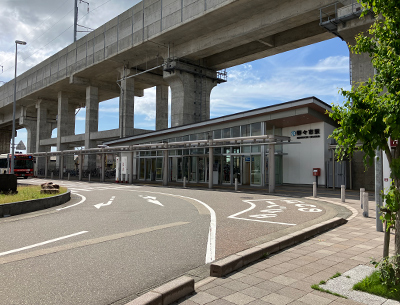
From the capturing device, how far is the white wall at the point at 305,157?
23.3m

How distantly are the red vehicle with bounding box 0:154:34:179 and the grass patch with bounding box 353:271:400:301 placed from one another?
4148 cm

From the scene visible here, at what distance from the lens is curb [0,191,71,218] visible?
1072 cm

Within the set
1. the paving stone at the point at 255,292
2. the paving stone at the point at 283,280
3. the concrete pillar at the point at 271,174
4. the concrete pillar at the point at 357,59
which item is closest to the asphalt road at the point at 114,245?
the paving stone at the point at 255,292

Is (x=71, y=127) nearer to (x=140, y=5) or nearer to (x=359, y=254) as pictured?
(x=140, y=5)

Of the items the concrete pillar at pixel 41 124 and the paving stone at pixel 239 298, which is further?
the concrete pillar at pixel 41 124

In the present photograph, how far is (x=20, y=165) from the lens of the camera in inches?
1528

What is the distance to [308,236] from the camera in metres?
7.17

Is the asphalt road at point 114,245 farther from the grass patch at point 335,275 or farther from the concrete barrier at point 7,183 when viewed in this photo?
the concrete barrier at point 7,183

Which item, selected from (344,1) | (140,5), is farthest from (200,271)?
(140,5)

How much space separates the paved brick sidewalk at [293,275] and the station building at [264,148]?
1290 cm

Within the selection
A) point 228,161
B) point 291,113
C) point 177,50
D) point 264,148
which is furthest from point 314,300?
point 177,50

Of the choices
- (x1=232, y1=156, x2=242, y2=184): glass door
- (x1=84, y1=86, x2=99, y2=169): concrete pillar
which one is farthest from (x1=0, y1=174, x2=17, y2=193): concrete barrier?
(x1=84, y1=86, x2=99, y2=169): concrete pillar

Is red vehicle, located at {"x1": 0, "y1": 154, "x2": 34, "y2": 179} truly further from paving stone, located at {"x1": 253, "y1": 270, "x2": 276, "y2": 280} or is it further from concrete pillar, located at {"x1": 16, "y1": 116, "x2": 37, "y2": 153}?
paving stone, located at {"x1": 253, "y1": 270, "x2": 276, "y2": 280}

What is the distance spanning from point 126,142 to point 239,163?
52.5 ft
